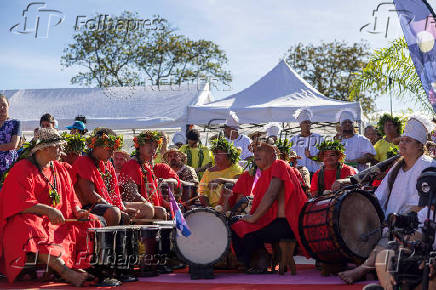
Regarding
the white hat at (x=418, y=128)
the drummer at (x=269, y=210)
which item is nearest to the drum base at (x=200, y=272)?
the drummer at (x=269, y=210)

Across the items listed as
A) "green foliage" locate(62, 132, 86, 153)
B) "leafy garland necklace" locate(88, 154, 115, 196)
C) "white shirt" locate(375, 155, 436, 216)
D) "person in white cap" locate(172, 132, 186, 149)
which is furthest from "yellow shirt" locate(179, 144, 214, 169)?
"white shirt" locate(375, 155, 436, 216)

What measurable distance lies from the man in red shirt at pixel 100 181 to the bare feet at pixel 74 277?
37.0 inches

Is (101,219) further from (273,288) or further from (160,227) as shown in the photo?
(273,288)

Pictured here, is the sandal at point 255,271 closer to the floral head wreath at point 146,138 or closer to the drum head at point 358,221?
the drum head at point 358,221

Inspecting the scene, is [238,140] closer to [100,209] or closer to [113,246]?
[100,209]

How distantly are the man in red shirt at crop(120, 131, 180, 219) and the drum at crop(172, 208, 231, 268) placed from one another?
1214 mm

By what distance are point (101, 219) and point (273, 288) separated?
2047 millimetres

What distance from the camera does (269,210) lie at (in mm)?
7168

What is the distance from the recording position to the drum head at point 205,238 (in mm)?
6941

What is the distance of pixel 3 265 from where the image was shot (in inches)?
260

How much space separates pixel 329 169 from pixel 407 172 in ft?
8.72

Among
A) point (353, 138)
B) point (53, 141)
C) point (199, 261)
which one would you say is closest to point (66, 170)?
point (53, 141)

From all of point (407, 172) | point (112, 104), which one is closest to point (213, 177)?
point (407, 172)

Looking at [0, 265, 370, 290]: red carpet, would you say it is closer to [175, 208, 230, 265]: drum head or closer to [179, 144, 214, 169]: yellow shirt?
[175, 208, 230, 265]: drum head
